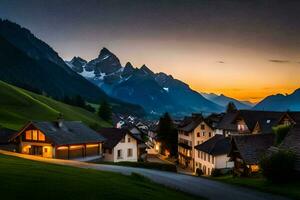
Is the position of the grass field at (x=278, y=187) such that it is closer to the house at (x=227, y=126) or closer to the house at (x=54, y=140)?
the house at (x=54, y=140)

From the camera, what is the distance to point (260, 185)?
42.7m

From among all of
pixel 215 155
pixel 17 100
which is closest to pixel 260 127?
pixel 215 155

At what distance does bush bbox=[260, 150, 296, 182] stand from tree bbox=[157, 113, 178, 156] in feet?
306

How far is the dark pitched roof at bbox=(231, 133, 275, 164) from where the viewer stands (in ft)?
189

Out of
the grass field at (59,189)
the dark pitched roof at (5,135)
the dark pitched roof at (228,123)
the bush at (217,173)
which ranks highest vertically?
the dark pitched roof at (228,123)

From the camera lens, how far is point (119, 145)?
91062 millimetres

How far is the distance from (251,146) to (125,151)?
130ft

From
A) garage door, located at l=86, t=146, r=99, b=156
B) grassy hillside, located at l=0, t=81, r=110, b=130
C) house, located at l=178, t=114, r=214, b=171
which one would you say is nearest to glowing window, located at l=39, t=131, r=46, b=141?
garage door, located at l=86, t=146, r=99, b=156

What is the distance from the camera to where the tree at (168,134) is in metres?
136

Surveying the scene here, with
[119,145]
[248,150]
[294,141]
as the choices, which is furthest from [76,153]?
[294,141]

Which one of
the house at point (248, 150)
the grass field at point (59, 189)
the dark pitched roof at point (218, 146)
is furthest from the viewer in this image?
the dark pitched roof at point (218, 146)

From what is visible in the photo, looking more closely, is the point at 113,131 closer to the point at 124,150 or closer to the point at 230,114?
the point at 124,150

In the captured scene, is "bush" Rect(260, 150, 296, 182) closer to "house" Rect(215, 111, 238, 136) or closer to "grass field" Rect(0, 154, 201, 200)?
"grass field" Rect(0, 154, 201, 200)

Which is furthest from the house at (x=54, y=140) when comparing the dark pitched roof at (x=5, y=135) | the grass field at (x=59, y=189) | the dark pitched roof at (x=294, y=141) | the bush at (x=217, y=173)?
the grass field at (x=59, y=189)
